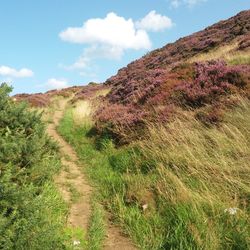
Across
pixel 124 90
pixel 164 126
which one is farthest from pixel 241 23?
pixel 164 126

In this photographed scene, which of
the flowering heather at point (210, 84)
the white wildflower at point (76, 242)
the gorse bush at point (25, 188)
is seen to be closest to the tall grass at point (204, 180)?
the white wildflower at point (76, 242)

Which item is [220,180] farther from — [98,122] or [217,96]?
[98,122]

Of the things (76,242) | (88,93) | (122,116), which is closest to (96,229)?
(76,242)

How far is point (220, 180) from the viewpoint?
7.31 meters

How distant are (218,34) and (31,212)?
29.7 meters

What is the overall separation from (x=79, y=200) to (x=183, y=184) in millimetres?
2283

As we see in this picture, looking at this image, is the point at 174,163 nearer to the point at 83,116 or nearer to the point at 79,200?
the point at 79,200

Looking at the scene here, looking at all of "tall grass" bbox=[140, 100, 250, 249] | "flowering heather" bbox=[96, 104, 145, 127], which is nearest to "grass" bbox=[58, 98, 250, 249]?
"tall grass" bbox=[140, 100, 250, 249]

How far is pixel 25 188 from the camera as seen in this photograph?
5977 mm

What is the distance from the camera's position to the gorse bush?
5.33m

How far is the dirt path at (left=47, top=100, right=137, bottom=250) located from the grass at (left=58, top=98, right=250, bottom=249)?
8.2 inches

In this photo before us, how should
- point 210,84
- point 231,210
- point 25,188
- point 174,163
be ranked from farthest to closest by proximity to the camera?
point 210,84 → point 174,163 → point 231,210 → point 25,188

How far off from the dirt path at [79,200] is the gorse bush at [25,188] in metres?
0.33

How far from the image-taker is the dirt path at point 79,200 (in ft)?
21.7
